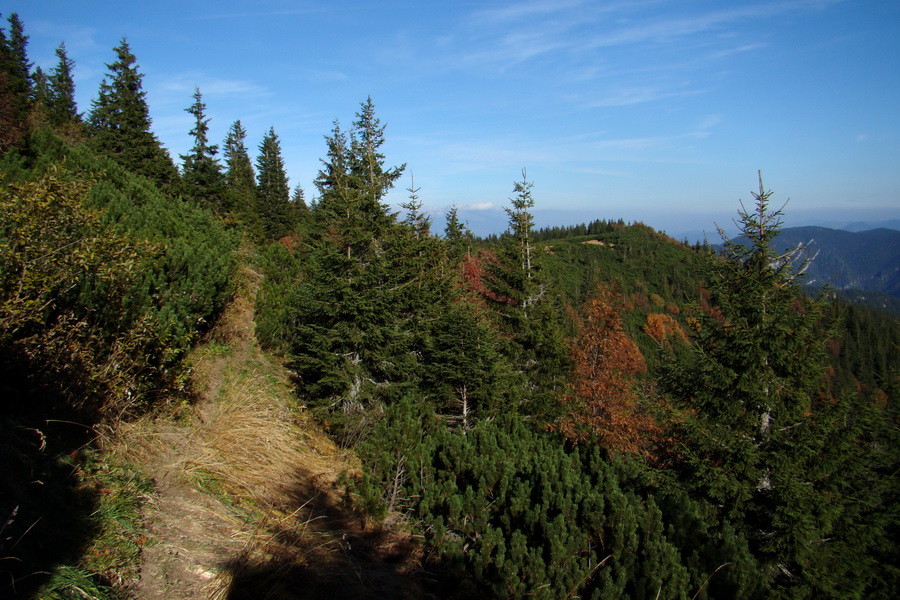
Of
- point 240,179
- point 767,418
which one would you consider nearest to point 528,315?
point 767,418

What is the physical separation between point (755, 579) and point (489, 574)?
2254mm

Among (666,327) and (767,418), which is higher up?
(767,418)

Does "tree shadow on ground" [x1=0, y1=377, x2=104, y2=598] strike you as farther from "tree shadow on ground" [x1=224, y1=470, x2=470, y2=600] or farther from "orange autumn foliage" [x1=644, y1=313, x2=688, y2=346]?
"orange autumn foliage" [x1=644, y1=313, x2=688, y2=346]

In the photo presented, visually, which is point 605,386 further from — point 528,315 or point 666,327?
point 666,327

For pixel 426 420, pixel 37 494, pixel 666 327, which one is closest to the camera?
pixel 37 494

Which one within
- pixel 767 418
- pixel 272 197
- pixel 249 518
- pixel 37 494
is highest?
pixel 272 197

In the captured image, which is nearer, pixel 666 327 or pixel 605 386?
pixel 605 386

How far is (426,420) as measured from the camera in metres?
7.32

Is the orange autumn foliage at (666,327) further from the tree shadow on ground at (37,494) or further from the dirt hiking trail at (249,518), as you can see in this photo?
the tree shadow on ground at (37,494)

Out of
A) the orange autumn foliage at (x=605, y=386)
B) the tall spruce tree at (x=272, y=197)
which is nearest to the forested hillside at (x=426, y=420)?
the orange autumn foliage at (x=605, y=386)

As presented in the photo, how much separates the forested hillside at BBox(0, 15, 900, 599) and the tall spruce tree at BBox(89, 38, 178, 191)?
708 cm

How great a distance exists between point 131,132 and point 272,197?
1366 cm

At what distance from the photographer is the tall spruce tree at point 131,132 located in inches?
948

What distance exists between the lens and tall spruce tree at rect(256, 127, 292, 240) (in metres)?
37.3
